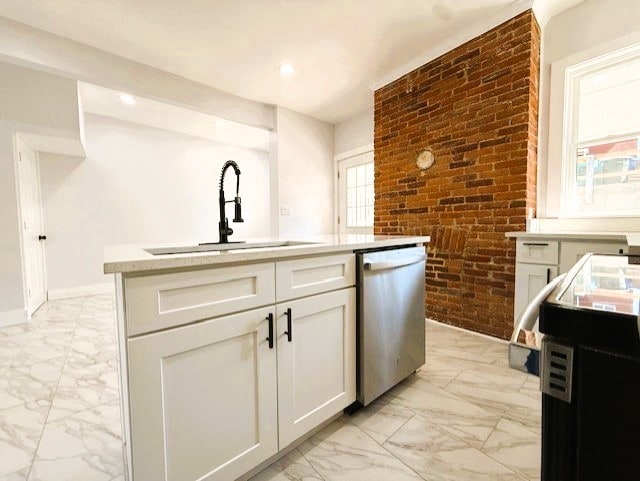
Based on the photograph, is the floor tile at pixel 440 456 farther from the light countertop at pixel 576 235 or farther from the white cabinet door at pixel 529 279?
the light countertop at pixel 576 235

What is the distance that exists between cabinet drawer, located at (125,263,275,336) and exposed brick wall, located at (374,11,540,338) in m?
2.25

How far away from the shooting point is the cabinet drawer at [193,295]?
82 centimetres

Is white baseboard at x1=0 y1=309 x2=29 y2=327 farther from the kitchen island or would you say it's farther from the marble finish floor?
the kitchen island

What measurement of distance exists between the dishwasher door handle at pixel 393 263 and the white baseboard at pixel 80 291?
14.4 feet

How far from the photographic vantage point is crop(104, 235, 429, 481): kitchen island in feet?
2.74

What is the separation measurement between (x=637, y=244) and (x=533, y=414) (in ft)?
3.25

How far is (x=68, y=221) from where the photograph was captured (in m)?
4.19

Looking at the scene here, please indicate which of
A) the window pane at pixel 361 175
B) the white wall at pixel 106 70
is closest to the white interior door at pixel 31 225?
the white wall at pixel 106 70

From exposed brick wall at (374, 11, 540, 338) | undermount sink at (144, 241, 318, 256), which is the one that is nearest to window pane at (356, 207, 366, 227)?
exposed brick wall at (374, 11, 540, 338)

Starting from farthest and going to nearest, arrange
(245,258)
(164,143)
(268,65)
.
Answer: (164,143) < (268,65) < (245,258)

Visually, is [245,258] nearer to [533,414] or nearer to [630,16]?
[533,414]

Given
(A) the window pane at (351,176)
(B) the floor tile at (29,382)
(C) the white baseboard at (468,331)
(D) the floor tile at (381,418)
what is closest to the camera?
(D) the floor tile at (381,418)

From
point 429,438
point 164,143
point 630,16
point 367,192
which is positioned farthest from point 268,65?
point 429,438

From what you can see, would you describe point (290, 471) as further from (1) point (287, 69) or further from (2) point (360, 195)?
(2) point (360, 195)
